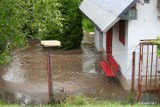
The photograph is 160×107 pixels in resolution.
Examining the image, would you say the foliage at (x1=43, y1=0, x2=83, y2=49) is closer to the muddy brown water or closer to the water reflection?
the muddy brown water

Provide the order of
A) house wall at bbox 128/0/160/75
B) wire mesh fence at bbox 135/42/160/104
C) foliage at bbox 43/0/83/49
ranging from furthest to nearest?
foliage at bbox 43/0/83/49, house wall at bbox 128/0/160/75, wire mesh fence at bbox 135/42/160/104

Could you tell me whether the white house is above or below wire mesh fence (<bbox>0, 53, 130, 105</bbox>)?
above

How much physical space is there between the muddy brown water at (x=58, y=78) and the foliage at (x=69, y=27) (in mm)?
651

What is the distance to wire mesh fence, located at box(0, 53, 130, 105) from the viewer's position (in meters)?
12.0

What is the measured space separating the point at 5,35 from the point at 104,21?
413 centimetres

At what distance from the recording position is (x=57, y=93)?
12.2 meters

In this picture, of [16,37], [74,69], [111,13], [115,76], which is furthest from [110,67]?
[16,37]

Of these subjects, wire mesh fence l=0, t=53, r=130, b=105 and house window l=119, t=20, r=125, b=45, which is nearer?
wire mesh fence l=0, t=53, r=130, b=105

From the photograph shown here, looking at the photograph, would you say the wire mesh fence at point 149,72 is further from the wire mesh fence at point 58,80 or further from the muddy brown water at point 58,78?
the muddy brown water at point 58,78

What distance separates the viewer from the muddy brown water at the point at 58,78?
12.1 metres

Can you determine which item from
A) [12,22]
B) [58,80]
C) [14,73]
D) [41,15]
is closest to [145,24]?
[58,80]

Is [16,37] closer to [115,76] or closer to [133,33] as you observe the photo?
[133,33]

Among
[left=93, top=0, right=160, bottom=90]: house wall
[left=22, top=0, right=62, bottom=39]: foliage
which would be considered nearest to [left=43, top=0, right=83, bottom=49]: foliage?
[left=93, top=0, right=160, bottom=90]: house wall

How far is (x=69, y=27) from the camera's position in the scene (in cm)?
1947
